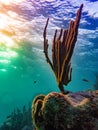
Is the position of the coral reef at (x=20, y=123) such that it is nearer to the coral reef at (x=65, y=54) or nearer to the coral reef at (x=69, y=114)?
the coral reef at (x=65, y=54)

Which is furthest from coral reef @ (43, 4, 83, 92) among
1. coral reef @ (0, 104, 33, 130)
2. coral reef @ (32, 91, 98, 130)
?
coral reef @ (0, 104, 33, 130)

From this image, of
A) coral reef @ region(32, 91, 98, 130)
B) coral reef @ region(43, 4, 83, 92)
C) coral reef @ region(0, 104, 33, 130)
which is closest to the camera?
coral reef @ region(32, 91, 98, 130)

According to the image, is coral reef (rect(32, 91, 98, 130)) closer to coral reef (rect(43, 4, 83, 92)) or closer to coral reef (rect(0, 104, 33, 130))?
coral reef (rect(43, 4, 83, 92))

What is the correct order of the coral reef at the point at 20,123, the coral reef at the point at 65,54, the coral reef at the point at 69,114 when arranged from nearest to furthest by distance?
the coral reef at the point at 69,114 → the coral reef at the point at 65,54 → the coral reef at the point at 20,123

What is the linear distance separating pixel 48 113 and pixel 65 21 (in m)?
16.4

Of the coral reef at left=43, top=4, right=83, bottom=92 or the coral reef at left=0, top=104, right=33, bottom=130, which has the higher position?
the coral reef at left=43, top=4, right=83, bottom=92

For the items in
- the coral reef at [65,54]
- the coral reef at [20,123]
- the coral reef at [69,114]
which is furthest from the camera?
the coral reef at [20,123]

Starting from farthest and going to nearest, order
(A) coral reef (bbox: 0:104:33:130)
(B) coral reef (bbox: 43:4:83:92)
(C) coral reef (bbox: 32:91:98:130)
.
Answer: (A) coral reef (bbox: 0:104:33:130), (B) coral reef (bbox: 43:4:83:92), (C) coral reef (bbox: 32:91:98:130)

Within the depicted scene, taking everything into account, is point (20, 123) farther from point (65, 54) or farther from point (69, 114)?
point (69, 114)

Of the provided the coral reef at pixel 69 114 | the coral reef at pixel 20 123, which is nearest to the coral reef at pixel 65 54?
the coral reef at pixel 69 114

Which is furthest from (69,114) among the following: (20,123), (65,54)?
(20,123)

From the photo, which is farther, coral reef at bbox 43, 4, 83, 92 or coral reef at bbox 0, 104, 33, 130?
coral reef at bbox 0, 104, 33, 130

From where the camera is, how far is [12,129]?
52.0 ft

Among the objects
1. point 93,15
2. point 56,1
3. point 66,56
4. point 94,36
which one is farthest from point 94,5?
point 66,56
